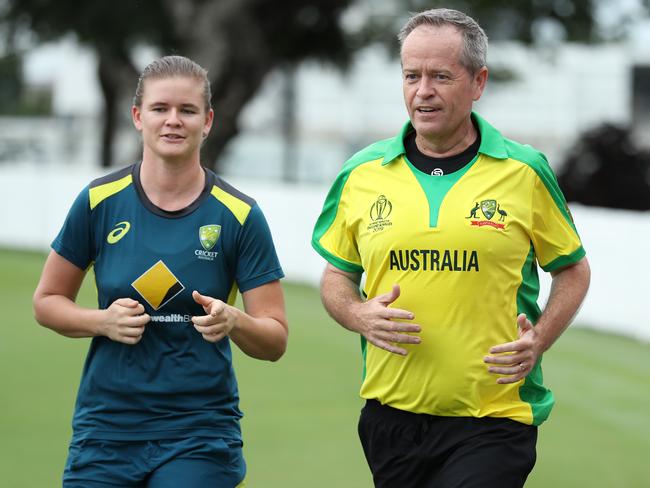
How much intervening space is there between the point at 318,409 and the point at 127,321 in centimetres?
573

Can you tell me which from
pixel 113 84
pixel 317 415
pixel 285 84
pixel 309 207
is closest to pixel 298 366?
pixel 317 415

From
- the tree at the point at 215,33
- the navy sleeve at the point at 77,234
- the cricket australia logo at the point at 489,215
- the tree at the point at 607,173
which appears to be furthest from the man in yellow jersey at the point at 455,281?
the tree at the point at 215,33

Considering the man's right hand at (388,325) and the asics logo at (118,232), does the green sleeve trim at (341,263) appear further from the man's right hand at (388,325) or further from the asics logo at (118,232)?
the asics logo at (118,232)

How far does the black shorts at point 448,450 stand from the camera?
4418mm

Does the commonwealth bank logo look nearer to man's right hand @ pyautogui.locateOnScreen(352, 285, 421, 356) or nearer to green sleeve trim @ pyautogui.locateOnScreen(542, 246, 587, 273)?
man's right hand @ pyautogui.locateOnScreen(352, 285, 421, 356)

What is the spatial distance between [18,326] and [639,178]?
38.6ft

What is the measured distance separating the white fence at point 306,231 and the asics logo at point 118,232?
9268 millimetres

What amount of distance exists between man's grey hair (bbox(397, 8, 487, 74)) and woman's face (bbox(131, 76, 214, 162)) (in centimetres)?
75

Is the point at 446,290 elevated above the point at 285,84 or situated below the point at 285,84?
above

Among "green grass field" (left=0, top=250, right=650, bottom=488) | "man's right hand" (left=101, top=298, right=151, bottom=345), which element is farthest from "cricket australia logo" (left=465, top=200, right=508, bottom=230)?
"green grass field" (left=0, top=250, right=650, bottom=488)

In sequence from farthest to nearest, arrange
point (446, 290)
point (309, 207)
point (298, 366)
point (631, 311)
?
1. point (309, 207)
2. point (631, 311)
3. point (298, 366)
4. point (446, 290)

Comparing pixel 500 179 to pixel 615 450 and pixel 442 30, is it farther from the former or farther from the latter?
pixel 615 450

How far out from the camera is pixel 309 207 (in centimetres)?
1814

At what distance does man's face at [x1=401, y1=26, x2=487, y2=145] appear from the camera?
14.6 ft
